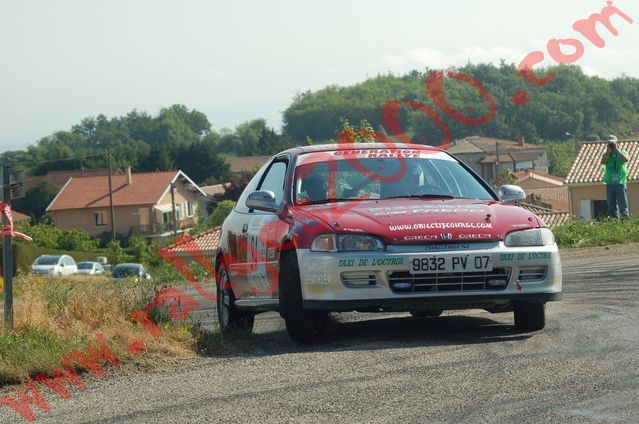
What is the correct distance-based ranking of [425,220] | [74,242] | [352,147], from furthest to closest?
[74,242] < [352,147] < [425,220]

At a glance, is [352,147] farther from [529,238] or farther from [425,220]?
[529,238]

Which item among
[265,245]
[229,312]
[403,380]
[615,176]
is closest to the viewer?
[403,380]

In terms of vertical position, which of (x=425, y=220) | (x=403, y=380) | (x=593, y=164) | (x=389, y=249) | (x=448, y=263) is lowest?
(x=403, y=380)

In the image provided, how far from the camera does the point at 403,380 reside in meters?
7.01

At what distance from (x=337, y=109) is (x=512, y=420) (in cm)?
13268

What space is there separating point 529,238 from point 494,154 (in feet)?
395

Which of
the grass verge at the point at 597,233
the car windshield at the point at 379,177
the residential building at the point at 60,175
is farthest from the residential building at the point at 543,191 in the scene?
the car windshield at the point at 379,177

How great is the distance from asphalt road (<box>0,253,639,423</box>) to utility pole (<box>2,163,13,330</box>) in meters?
1.49

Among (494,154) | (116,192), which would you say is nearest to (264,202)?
(116,192)

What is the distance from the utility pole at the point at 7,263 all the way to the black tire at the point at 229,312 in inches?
70.1

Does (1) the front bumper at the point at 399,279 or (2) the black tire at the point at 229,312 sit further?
(2) the black tire at the point at 229,312

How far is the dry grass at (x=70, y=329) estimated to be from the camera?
807cm

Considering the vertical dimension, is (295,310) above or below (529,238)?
below

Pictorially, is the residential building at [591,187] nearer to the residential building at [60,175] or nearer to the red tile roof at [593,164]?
the red tile roof at [593,164]
